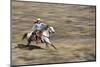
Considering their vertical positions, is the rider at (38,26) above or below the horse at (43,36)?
above

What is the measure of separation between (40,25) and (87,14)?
2.30 ft

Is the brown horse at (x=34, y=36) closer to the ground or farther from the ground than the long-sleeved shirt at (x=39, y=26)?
closer to the ground

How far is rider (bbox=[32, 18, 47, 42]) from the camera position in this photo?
2534 mm

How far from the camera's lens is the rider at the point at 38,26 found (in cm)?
253

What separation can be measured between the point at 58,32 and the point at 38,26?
0.92 feet

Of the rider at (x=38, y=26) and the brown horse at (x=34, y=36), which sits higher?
the rider at (x=38, y=26)

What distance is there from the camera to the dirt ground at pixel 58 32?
2455 mm

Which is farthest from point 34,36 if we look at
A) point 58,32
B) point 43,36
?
point 58,32

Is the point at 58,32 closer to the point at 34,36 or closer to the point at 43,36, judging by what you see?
the point at 43,36

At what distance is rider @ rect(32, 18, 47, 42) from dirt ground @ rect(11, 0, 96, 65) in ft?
0.15

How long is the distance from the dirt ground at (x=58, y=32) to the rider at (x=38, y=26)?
0.05 metres

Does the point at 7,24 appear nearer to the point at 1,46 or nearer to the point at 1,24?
the point at 1,24

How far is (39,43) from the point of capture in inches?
100

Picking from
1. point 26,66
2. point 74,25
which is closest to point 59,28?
point 74,25
